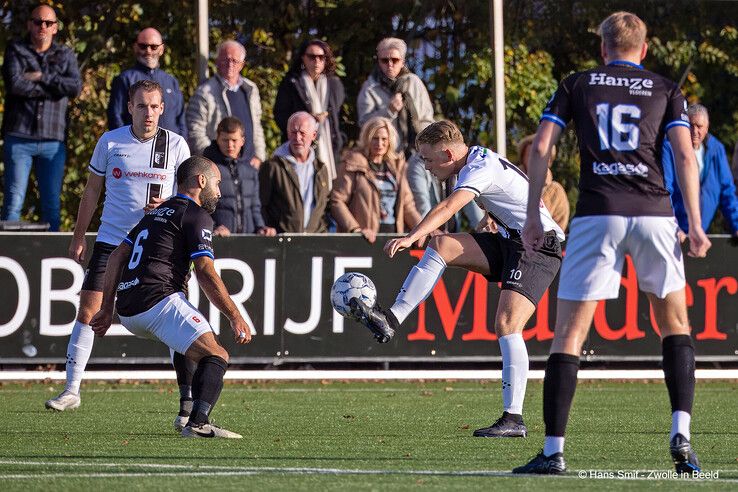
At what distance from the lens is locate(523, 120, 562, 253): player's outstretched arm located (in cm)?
656

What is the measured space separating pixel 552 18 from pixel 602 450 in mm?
9742

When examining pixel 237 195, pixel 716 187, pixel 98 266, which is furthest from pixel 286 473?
pixel 716 187

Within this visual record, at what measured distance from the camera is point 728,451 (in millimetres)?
7973

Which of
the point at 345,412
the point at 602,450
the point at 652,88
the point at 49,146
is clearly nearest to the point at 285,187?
the point at 49,146

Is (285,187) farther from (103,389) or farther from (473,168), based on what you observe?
(473,168)

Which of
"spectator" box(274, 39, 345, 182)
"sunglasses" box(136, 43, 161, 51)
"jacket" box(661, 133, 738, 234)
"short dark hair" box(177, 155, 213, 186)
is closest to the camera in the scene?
"short dark hair" box(177, 155, 213, 186)

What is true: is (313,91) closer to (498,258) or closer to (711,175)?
(711,175)

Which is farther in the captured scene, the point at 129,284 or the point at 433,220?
the point at 129,284

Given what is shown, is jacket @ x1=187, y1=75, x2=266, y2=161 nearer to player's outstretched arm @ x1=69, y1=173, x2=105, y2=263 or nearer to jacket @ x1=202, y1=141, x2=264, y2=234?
jacket @ x1=202, y1=141, x2=264, y2=234

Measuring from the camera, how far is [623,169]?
6625 millimetres

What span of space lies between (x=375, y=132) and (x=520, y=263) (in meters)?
4.77

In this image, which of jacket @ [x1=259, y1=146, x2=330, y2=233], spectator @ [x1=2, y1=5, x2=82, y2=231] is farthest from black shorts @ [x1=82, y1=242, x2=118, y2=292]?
spectator @ [x1=2, y1=5, x2=82, y2=231]

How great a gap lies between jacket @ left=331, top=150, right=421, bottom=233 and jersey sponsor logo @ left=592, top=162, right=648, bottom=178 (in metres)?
7.00

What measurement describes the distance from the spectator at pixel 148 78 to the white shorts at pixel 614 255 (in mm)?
7208
